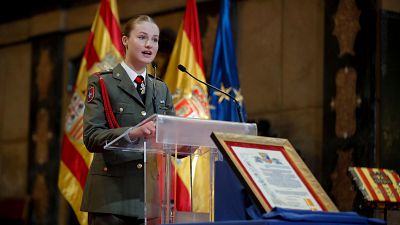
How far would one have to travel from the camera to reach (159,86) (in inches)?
153

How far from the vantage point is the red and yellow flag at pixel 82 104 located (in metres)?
6.71

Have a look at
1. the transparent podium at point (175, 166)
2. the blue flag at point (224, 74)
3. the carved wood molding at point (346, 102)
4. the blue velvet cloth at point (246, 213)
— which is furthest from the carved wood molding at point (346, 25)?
the blue velvet cloth at point (246, 213)

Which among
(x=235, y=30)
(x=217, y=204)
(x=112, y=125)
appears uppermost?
(x=235, y=30)

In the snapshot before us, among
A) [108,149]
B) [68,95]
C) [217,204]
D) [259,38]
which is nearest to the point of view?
[217,204]

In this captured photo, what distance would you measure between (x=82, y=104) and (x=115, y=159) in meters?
3.26

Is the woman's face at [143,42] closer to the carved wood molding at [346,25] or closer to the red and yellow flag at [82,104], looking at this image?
the red and yellow flag at [82,104]

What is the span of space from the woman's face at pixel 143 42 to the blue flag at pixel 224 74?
291cm

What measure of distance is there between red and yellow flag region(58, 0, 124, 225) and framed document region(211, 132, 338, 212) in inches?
151

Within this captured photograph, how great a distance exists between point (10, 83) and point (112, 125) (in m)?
6.17

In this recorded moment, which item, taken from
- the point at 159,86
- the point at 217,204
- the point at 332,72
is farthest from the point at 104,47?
the point at 217,204

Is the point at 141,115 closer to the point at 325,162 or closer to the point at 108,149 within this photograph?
the point at 108,149

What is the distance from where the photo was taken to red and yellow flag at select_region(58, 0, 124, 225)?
22.0ft

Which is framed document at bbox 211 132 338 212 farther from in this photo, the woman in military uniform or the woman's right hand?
the woman in military uniform

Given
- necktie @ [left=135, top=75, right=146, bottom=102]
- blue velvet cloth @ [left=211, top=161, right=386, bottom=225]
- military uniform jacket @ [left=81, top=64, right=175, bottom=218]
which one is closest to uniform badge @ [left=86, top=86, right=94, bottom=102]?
military uniform jacket @ [left=81, top=64, right=175, bottom=218]
